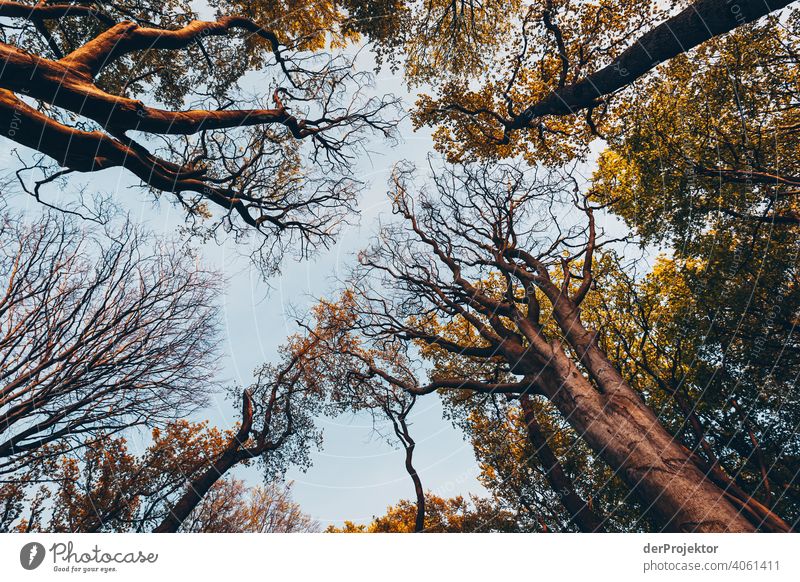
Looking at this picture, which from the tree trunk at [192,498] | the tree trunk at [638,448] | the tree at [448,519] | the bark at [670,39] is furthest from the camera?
the tree at [448,519]

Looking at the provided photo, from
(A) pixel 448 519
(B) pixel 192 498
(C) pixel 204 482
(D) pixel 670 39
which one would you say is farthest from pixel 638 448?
(A) pixel 448 519

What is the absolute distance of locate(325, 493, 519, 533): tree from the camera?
42.1ft

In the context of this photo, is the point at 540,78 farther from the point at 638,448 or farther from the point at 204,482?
the point at 204,482

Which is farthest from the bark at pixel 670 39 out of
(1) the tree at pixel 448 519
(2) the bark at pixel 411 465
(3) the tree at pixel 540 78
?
(1) the tree at pixel 448 519

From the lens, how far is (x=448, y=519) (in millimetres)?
16969

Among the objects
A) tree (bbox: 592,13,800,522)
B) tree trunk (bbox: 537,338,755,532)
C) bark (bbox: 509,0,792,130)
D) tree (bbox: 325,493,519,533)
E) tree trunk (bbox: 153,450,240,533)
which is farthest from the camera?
tree (bbox: 325,493,519,533)

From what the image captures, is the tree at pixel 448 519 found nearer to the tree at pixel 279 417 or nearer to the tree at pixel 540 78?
the tree at pixel 279 417

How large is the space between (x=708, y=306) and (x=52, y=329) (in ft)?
42.8

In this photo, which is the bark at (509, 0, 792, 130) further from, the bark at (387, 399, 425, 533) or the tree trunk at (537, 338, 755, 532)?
the bark at (387, 399, 425, 533)

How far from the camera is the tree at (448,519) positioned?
1284 cm

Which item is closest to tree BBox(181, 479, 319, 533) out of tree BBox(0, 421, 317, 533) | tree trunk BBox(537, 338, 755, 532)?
tree BBox(0, 421, 317, 533)
